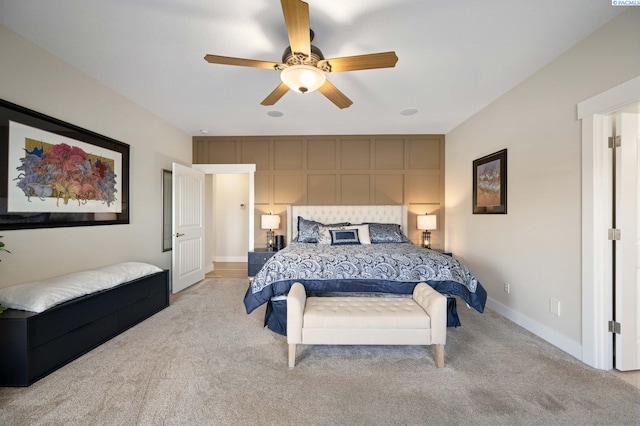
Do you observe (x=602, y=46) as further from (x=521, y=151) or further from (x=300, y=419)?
(x=300, y=419)

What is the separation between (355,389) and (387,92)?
10.2 feet

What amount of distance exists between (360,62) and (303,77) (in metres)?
0.47

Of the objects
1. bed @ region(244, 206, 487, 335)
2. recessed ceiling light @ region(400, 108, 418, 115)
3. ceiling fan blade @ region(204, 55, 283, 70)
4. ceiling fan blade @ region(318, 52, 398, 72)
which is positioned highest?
recessed ceiling light @ region(400, 108, 418, 115)

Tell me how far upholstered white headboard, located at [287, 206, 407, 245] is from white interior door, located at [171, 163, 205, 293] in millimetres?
1644

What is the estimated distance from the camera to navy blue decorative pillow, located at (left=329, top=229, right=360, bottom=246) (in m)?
3.73

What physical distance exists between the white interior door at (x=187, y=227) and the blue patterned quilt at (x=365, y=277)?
206 centimetres

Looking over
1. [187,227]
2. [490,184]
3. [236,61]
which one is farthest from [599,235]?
[187,227]

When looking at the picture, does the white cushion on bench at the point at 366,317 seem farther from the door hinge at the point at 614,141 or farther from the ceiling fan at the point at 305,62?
the door hinge at the point at 614,141

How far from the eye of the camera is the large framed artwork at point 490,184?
10.3ft

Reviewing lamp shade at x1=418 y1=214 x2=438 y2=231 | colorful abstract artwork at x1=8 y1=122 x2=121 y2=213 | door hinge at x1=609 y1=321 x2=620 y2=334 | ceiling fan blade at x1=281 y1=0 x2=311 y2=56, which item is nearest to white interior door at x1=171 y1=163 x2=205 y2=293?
colorful abstract artwork at x1=8 y1=122 x2=121 y2=213

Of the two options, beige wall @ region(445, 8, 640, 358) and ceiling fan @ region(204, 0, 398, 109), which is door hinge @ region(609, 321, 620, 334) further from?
ceiling fan @ region(204, 0, 398, 109)

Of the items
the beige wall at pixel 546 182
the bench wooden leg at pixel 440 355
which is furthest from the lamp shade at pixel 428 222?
the bench wooden leg at pixel 440 355

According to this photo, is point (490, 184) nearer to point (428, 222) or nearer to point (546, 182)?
point (546, 182)

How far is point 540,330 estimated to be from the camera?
2.58m
